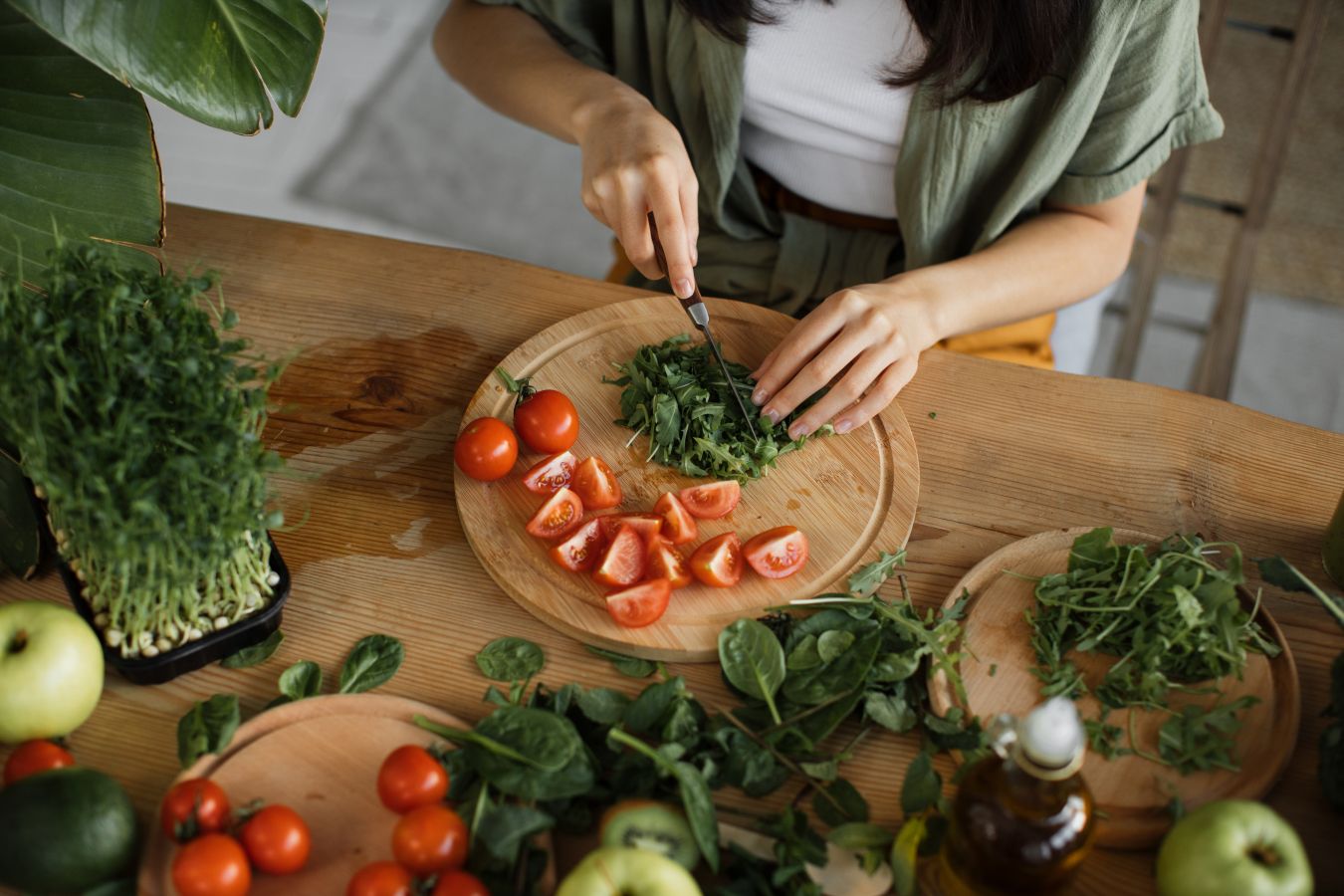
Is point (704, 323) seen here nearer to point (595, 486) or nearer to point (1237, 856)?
point (595, 486)

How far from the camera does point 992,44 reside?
1.49 m

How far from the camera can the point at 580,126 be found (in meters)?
1.68

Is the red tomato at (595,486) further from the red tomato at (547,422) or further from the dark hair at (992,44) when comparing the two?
the dark hair at (992,44)

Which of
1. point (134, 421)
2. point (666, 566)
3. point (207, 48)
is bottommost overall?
point (666, 566)

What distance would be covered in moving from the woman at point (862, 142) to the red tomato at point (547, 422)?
24 cm

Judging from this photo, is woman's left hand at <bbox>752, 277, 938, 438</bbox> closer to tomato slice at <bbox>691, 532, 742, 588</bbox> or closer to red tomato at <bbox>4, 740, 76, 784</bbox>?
tomato slice at <bbox>691, 532, 742, 588</bbox>

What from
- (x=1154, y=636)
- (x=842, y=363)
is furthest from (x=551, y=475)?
(x=1154, y=636)

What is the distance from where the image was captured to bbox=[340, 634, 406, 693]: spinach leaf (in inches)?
46.9

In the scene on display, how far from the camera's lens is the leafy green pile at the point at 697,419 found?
141 centimetres

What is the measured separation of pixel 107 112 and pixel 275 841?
944 millimetres

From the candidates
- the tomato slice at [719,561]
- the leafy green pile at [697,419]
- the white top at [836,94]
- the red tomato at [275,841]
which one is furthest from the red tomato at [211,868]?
the white top at [836,94]

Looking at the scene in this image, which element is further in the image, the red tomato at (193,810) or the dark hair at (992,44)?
the dark hair at (992,44)

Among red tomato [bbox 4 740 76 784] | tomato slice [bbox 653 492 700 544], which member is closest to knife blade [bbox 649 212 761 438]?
tomato slice [bbox 653 492 700 544]

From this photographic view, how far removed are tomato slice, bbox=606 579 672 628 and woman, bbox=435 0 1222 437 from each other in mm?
333
